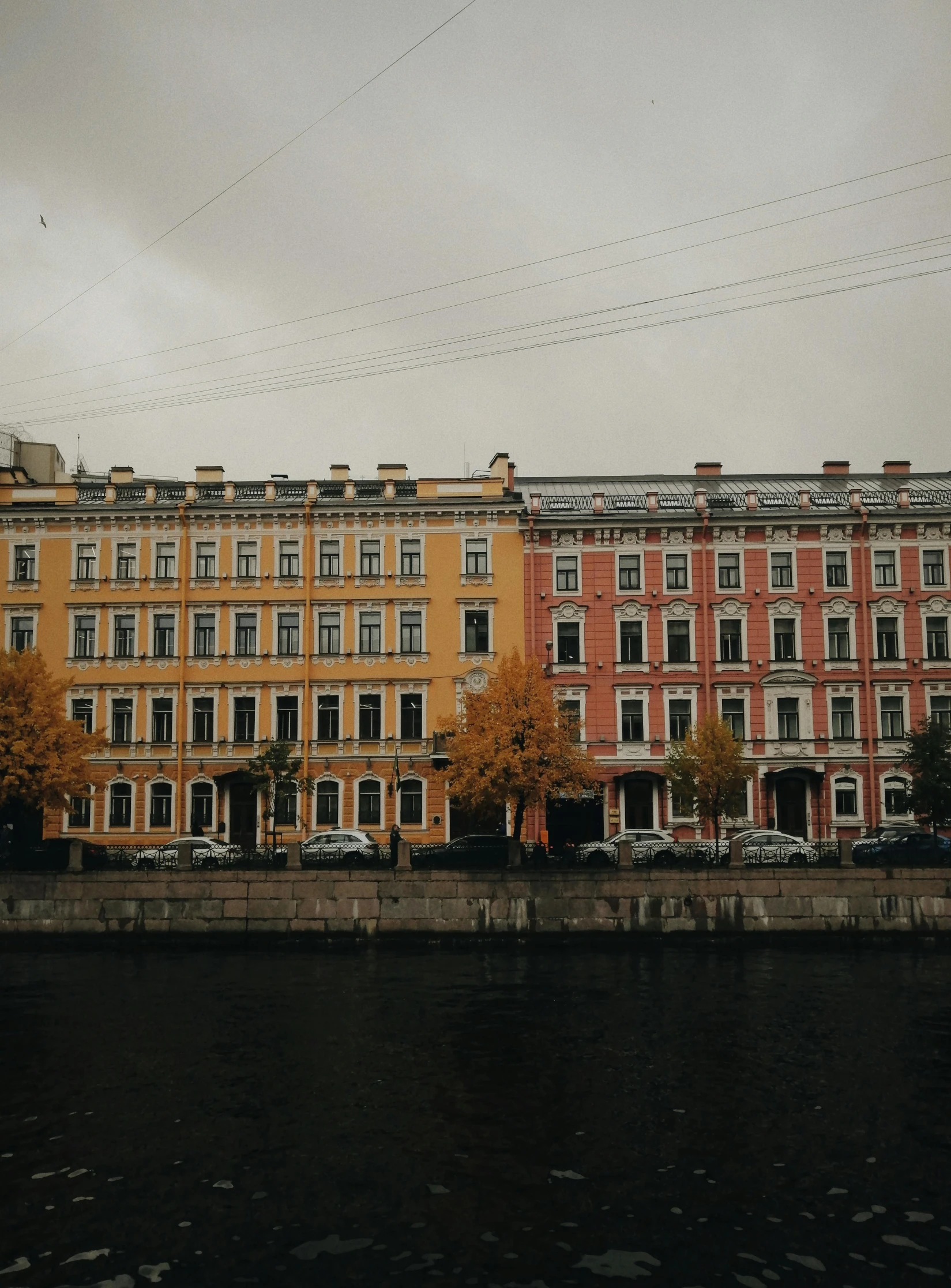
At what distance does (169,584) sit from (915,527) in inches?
1088

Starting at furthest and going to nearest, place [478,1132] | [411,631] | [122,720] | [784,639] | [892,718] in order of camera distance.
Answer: [411,631]
[784,639]
[122,720]
[892,718]
[478,1132]

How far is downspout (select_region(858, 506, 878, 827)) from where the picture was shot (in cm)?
3962

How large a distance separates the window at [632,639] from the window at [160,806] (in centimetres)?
1728

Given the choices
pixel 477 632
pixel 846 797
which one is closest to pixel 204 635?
pixel 477 632

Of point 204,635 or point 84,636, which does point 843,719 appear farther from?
point 84,636

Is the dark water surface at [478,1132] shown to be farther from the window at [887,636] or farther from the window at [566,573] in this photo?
the window at [566,573]

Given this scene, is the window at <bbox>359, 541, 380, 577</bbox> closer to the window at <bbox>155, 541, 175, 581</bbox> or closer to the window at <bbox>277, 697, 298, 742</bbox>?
the window at <bbox>277, 697, 298, 742</bbox>

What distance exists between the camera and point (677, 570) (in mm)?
41594

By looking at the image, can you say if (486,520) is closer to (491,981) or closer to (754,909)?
(754,909)

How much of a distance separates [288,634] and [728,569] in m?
16.5

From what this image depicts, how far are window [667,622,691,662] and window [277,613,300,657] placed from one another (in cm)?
1366

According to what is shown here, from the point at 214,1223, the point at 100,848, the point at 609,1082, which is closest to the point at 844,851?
the point at 609,1082

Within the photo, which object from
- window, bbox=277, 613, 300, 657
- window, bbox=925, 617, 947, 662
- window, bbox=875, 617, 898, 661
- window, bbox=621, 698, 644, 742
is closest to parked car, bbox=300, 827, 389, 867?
window, bbox=277, 613, 300, 657

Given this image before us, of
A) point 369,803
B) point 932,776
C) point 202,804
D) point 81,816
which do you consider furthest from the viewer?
point 202,804
